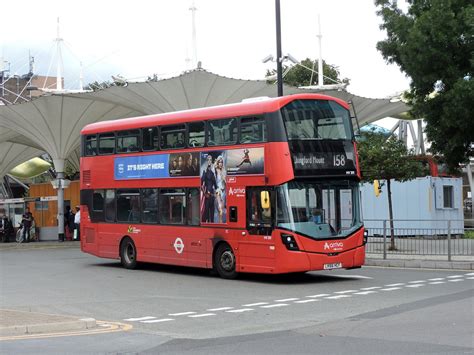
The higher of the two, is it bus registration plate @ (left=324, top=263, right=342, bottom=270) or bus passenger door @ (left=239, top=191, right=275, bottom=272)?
bus passenger door @ (left=239, top=191, right=275, bottom=272)

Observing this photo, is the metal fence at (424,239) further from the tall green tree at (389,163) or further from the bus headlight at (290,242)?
the bus headlight at (290,242)

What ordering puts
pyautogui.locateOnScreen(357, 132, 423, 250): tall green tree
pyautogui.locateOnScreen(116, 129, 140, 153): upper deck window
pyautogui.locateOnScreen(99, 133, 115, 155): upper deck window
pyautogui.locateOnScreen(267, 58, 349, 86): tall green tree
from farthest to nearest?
pyautogui.locateOnScreen(267, 58, 349, 86): tall green tree
pyautogui.locateOnScreen(357, 132, 423, 250): tall green tree
pyautogui.locateOnScreen(99, 133, 115, 155): upper deck window
pyautogui.locateOnScreen(116, 129, 140, 153): upper deck window

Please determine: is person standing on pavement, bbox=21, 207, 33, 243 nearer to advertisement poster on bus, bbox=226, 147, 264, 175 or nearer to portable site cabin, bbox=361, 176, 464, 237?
portable site cabin, bbox=361, 176, 464, 237

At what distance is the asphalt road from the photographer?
9.06m

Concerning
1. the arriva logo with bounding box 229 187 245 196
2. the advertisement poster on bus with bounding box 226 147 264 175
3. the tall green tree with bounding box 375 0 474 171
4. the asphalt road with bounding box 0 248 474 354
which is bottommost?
the asphalt road with bounding box 0 248 474 354

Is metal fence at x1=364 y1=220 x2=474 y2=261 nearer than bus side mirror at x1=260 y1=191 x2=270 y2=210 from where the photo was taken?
No

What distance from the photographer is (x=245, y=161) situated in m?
17.2

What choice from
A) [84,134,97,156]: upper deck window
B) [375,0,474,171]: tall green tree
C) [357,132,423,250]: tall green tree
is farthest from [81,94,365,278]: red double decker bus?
Result: [357,132,423,250]: tall green tree

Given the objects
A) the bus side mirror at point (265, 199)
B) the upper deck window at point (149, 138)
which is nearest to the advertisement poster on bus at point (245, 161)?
the bus side mirror at point (265, 199)

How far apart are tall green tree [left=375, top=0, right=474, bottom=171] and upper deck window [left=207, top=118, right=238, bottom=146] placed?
7.42 metres

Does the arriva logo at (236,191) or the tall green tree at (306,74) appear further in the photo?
the tall green tree at (306,74)

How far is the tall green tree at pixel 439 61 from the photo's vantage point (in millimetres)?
21500

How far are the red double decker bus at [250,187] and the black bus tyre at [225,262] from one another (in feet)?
0.10

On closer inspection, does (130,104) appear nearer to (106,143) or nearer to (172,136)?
(106,143)
